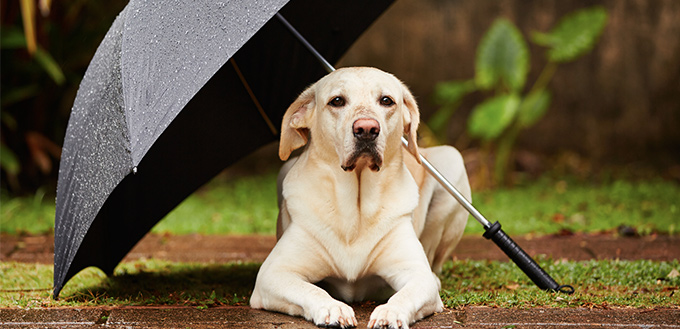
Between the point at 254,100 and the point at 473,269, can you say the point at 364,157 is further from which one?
the point at 473,269

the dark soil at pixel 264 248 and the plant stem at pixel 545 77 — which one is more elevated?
the plant stem at pixel 545 77

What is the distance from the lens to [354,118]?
3135 millimetres

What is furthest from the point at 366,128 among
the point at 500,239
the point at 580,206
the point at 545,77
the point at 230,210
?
the point at 545,77

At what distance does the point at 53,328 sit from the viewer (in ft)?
9.93

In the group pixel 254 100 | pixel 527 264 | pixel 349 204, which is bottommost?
pixel 527 264

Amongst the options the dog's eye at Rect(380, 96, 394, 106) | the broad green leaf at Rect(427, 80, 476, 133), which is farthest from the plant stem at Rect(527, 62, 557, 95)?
the dog's eye at Rect(380, 96, 394, 106)

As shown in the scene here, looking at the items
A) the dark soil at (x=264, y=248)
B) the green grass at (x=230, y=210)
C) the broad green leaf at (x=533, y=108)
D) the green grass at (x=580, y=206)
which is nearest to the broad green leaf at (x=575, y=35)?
the broad green leaf at (x=533, y=108)

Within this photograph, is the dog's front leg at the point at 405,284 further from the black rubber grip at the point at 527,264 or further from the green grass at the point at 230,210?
the green grass at the point at 230,210

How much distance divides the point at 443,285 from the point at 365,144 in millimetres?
1196

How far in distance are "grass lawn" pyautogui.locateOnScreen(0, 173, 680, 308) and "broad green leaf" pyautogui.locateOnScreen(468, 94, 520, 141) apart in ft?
2.05

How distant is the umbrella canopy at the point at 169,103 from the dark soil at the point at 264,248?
105 centimetres

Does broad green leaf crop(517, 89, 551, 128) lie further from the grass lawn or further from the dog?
the dog

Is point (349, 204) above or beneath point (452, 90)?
beneath

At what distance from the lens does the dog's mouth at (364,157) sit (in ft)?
10.3
